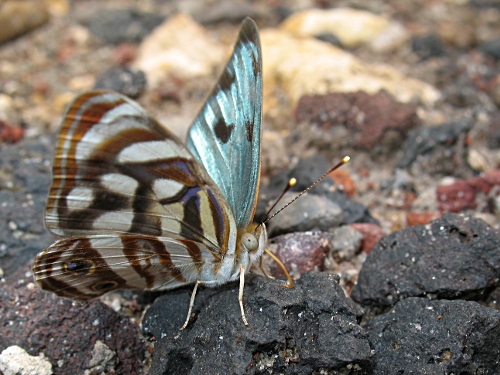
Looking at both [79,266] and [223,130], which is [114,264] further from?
[223,130]

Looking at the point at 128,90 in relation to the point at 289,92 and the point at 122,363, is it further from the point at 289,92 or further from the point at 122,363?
the point at 122,363

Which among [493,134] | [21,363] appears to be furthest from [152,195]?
[493,134]

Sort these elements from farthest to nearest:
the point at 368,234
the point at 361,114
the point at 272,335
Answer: the point at 361,114 → the point at 368,234 → the point at 272,335

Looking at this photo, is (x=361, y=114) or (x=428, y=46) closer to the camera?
(x=361, y=114)

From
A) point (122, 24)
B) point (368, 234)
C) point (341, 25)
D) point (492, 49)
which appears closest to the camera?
point (368, 234)

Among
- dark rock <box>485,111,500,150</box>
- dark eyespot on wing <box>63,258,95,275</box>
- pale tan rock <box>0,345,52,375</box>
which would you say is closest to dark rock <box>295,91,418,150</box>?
dark rock <box>485,111,500,150</box>

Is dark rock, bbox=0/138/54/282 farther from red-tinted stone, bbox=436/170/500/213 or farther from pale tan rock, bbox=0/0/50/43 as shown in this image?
red-tinted stone, bbox=436/170/500/213

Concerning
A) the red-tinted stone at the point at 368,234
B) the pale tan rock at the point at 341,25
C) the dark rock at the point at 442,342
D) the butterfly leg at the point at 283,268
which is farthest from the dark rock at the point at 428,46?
the dark rock at the point at 442,342
